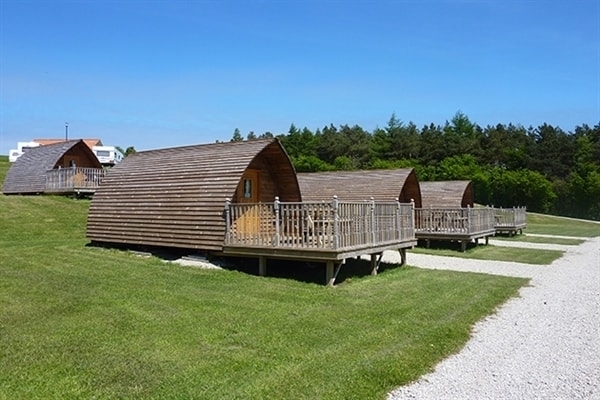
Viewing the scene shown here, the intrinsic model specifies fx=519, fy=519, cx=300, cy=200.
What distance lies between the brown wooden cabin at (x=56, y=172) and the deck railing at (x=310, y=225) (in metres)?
18.2

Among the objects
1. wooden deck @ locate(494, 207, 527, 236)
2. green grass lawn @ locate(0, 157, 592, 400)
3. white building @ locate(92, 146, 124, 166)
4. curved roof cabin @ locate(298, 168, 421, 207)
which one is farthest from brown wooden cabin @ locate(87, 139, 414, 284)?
white building @ locate(92, 146, 124, 166)

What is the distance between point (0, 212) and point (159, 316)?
16.9 meters

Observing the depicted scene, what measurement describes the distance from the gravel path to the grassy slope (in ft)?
0.96

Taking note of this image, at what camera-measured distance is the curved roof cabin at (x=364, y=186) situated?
21750 millimetres

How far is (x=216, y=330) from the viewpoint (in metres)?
6.93

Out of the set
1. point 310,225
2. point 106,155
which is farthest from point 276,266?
point 106,155

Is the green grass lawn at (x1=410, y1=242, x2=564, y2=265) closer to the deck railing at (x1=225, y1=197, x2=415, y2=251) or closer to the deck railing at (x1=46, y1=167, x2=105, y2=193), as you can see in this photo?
the deck railing at (x1=225, y1=197, x2=415, y2=251)

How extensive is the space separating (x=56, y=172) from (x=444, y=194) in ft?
68.0

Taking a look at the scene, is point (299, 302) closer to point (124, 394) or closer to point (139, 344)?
point (139, 344)

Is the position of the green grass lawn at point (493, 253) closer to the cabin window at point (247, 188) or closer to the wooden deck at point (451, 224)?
the wooden deck at point (451, 224)

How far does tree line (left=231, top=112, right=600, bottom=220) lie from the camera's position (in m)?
58.4

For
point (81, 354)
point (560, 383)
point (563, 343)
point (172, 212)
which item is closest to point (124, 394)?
point (81, 354)

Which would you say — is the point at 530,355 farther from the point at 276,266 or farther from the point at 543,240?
the point at 543,240

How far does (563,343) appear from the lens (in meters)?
7.12
